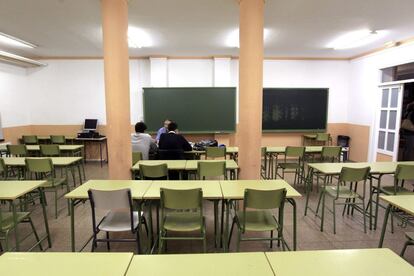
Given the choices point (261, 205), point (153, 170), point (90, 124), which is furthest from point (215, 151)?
point (90, 124)

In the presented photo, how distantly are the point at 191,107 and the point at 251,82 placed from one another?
3.91m

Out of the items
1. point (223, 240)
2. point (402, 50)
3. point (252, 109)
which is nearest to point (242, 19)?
point (252, 109)

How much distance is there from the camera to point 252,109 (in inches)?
135

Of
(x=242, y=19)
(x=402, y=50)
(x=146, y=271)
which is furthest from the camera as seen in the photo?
(x=402, y=50)

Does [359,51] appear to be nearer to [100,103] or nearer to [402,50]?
[402,50]

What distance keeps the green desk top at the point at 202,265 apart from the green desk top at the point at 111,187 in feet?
3.82

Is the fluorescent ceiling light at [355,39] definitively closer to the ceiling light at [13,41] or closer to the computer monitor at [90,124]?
the computer monitor at [90,124]

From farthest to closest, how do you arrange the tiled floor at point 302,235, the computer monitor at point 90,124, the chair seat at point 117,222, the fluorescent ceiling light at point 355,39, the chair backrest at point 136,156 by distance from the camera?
the computer monitor at point 90,124
the fluorescent ceiling light at point 355,39
the chair backrest at point 136,156
the tiled floor at point 302,235
the chair seat at point 117,222

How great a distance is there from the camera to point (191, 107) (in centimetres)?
716

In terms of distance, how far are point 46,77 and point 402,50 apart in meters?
9.53

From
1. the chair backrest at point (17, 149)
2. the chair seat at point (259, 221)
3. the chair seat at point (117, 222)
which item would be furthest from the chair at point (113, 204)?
the chair backrest at point (17, 149)

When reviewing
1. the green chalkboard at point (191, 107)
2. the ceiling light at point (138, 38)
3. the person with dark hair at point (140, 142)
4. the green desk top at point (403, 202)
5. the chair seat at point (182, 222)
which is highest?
the ceiling light at point (138, 38)

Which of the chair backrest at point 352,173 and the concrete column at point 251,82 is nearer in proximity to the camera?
the chair backrest at point 352,173

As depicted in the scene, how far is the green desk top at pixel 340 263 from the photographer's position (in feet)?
4.24
